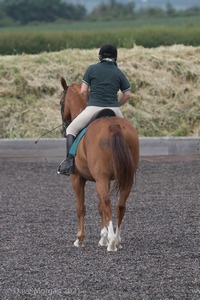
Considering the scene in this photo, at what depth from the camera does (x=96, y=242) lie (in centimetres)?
1102

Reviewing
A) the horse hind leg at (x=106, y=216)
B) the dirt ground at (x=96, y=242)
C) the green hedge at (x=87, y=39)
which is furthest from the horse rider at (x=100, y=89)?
the green hedge at (x=87, y=39)

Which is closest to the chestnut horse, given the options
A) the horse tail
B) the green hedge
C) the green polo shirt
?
the horse tail

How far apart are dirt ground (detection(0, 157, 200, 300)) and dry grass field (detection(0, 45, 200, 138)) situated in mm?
3201

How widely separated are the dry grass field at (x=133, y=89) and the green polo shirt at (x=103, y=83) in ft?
30.0

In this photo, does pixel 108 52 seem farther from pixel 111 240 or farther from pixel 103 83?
pixel 111 240

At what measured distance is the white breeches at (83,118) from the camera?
11.2 m

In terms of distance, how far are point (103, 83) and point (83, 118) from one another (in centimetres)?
44

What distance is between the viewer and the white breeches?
36.6 ft

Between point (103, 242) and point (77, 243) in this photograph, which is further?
→ point (77, 243)

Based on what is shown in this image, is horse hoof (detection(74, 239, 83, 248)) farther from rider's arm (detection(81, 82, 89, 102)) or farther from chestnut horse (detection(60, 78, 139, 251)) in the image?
rider's arm (detection(81, 82, 89, 102))

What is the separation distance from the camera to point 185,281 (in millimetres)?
8367

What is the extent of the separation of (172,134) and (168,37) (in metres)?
8.69

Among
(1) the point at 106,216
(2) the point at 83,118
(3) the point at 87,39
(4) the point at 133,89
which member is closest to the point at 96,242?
(1) the point at 106,216

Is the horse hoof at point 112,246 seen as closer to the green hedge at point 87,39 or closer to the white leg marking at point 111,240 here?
the white leg marking at point 111,240
